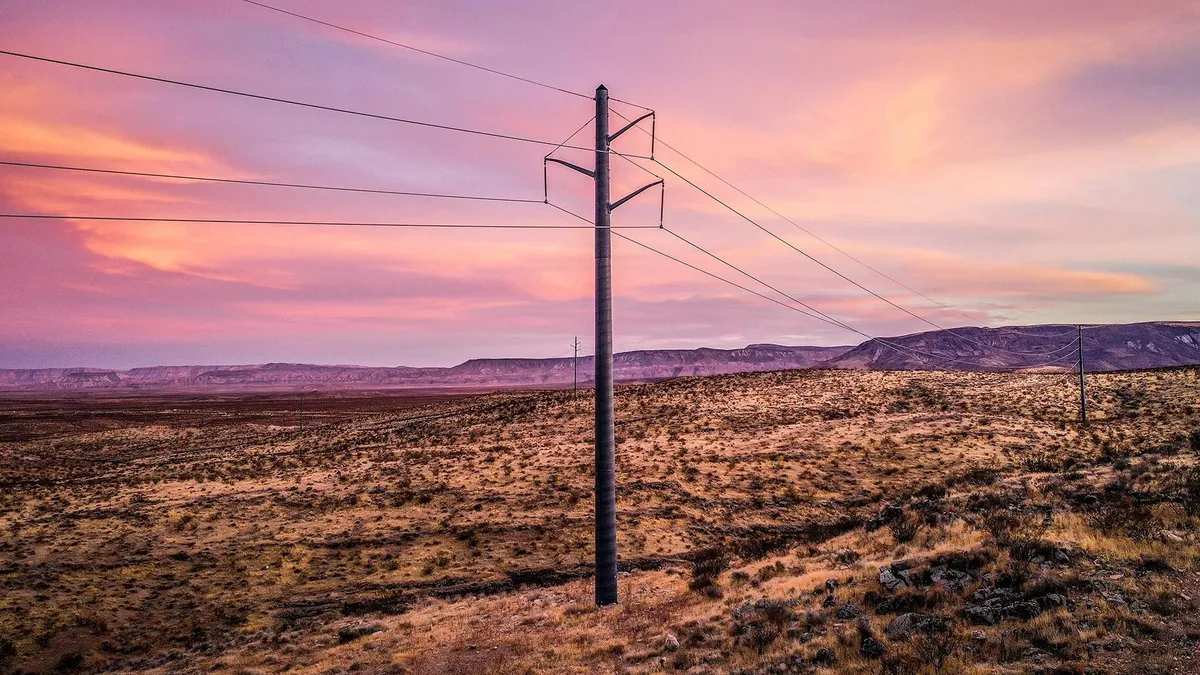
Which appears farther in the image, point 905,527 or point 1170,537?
point 905,527

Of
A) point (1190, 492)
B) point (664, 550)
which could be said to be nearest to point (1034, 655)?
point (1190, 492)

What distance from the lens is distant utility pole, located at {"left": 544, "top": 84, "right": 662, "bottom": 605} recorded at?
47.2 ft

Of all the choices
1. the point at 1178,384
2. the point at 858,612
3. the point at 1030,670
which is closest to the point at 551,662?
the point at 858,612

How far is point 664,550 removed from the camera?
23.5 meters

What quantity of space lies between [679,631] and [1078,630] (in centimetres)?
715

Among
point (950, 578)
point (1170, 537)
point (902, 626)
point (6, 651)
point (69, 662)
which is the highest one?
point (1170, 537)

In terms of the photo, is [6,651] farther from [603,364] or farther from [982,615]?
[982,615]

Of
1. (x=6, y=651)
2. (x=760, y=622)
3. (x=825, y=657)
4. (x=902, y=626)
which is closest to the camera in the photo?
(x=825, y=657)

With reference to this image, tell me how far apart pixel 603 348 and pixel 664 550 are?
1238cm

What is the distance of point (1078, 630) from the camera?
9.23 meters

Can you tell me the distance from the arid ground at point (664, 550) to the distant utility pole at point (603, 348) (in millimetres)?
2074

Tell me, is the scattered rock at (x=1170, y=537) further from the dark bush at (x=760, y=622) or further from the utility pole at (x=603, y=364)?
the utility pole at (x=603, y=364)

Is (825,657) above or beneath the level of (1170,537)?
beneath

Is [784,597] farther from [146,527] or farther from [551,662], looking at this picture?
[146,527]
